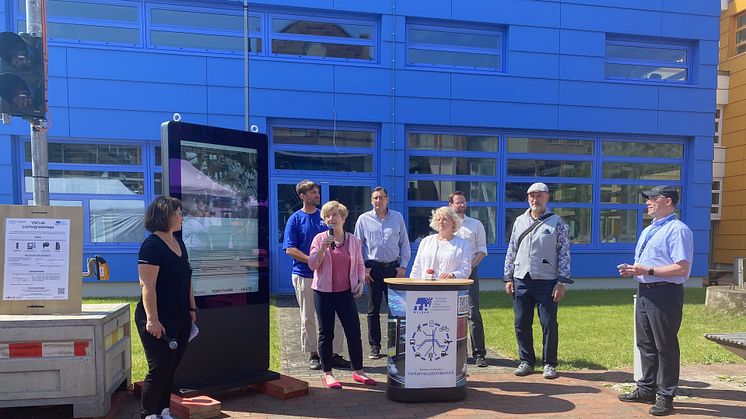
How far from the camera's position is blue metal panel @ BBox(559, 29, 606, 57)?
34.9 feet

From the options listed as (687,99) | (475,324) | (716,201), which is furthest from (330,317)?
(716,201)

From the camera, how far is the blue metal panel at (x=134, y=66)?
8.73m

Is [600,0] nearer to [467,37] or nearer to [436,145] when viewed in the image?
[467,37]

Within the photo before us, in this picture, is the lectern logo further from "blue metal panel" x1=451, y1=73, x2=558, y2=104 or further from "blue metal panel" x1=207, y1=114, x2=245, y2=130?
"blue metal panel" x1=451, y1=73, x2=558, y2=104

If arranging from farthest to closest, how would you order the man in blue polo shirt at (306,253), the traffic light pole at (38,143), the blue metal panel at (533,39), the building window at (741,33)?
the building window at (741,33), the blue metal panel at (533,39), the man in blue polo shirt at (306,253), the traffic light pole at (38,143)

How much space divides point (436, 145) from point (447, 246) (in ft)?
20.1

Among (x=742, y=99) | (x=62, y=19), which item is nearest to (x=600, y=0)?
(x=742, y=99)

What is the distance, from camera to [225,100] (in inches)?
366

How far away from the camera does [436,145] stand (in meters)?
10.4

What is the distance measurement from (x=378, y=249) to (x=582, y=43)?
27.5 feet

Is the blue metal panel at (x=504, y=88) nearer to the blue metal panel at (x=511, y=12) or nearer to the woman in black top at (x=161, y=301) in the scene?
the blue metal panel at (x=511, y=12)

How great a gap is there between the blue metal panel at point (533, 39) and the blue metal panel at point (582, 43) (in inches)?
7.2

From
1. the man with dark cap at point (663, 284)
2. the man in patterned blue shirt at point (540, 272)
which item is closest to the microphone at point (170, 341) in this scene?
the man in patterned blue shirt at point (540, 272)

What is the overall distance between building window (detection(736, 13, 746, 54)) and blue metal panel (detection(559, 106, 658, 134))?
27.5ft
